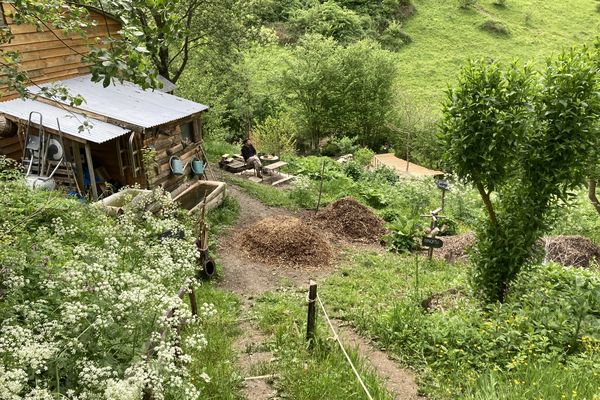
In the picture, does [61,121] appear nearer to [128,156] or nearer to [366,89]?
[128,156]

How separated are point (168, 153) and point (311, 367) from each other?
9430 mm

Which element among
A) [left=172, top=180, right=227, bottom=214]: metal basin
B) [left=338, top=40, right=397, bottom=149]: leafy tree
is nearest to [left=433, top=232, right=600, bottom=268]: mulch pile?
[left=172, top=180, right=227, bottom=214]: metal basin

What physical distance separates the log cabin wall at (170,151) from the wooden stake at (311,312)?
290 inches

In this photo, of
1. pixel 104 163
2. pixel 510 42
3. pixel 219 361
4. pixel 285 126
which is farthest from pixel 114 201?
pixel 510 42

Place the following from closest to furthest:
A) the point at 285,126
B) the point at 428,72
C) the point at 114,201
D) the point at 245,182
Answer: the point at 114,201
the point at 245,182
the point at 285,126
the point at 428,72

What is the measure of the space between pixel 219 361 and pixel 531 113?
5882 mm

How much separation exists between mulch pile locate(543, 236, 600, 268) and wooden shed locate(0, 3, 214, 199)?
34.3 ft

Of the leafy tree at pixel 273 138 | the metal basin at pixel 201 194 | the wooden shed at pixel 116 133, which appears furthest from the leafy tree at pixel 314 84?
the metal basin at pixel 201 194

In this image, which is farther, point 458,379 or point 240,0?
point 240,0

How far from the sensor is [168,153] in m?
13.9

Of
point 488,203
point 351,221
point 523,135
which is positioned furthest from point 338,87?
point 523,135

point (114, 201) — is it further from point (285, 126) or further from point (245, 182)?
point (285, 126)

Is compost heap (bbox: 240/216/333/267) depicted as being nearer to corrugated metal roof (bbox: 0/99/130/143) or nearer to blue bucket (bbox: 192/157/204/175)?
blue bucket (bbox: 192/157/204/175)

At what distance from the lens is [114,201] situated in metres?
10.9
